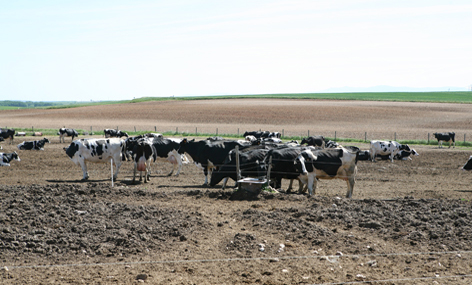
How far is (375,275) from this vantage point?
26.6 ft

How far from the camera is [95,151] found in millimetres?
20141

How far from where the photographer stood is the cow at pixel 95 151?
789 inches

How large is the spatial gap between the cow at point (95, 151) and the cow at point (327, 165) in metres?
8.84

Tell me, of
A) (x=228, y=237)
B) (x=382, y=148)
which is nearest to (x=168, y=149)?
(x=228, y=237)

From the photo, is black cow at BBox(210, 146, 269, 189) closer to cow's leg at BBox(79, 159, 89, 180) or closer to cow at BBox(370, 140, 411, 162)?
cow's leg at BBox(79, 159, 89, 180)

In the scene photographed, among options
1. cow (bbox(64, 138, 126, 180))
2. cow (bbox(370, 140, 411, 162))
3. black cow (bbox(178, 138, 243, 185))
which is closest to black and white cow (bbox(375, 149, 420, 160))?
cow (bbox(370, 140, 411, 162))

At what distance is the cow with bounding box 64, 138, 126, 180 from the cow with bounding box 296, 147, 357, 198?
8839 millimetres

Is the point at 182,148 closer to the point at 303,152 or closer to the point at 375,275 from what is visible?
the point at 303,152

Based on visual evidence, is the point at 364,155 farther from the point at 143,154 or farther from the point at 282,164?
the point at 143,154

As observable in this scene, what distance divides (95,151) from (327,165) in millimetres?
10534

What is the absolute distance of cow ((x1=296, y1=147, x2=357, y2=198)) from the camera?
15.7 meters

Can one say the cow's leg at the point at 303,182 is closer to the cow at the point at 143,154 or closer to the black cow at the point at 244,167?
the black cow at the point at 244,167

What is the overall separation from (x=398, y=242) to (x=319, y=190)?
25.3ft

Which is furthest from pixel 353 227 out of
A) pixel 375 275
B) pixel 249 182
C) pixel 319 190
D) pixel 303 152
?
pixel 319 190
